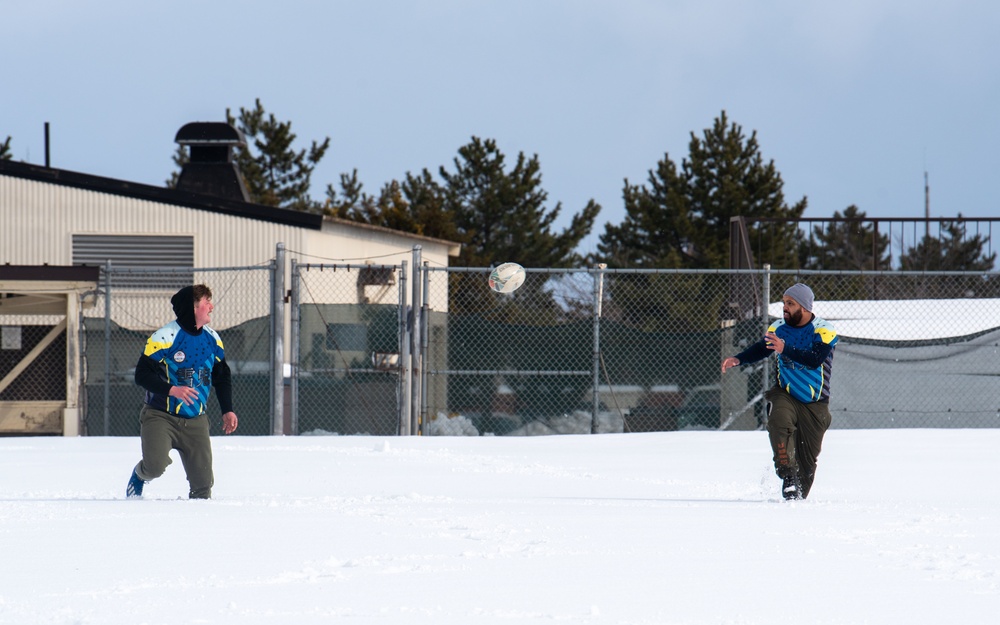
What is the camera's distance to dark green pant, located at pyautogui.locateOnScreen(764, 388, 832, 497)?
28.4 ft

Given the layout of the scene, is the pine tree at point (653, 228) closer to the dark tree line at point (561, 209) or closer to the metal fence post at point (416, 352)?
the dark tree line at point (561, 209)

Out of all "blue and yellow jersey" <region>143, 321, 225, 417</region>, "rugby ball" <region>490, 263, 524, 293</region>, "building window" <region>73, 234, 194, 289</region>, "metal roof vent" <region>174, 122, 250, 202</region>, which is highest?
"metal roof vent" <region>174, 122, 250, 202</region>

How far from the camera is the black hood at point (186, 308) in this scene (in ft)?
26.5

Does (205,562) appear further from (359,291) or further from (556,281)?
(359,291)

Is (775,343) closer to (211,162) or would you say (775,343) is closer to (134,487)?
(134,487)

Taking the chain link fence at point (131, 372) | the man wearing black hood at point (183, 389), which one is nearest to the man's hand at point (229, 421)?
the man wearing black hood at point (183, 389)

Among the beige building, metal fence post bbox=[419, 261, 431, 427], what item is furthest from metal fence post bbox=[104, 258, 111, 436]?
the beige building

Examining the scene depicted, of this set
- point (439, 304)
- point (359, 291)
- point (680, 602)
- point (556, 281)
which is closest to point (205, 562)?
point (680, 602)

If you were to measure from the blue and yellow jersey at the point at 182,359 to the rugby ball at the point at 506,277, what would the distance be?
6.73m

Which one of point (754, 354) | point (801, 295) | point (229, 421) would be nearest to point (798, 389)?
point (754, 354)

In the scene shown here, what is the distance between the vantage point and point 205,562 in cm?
574

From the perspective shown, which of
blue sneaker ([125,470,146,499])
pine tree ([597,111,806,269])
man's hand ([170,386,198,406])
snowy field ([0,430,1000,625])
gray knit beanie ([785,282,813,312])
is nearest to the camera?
snowy field ([0,430,1000,625])

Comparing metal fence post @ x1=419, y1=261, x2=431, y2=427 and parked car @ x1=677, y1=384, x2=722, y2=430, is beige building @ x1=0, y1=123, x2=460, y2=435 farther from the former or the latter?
parked car @ x1=677, y1=384, x2=722, y2=430

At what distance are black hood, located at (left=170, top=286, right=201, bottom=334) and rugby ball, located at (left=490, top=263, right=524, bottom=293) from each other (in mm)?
6848
